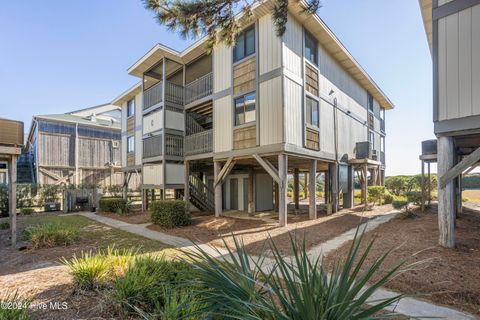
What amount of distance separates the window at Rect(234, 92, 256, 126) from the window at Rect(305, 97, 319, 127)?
2663mm

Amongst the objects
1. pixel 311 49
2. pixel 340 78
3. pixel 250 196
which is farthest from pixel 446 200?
pixel 340 78

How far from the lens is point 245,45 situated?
1123 cm

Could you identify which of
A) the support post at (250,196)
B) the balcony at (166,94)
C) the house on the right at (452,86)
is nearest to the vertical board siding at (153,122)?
the balcony at (166,94)

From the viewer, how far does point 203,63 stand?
14555 millimetres

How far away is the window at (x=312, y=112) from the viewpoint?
1149 cm

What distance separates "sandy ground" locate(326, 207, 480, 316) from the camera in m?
3.79

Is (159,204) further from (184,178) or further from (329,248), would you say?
(329,248)

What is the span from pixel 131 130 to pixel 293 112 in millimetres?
14191

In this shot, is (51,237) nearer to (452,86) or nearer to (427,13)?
(452,86)

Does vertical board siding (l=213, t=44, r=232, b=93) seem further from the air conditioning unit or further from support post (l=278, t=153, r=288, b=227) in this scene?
the air conditioning unit

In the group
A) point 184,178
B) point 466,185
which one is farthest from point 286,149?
point 466,185

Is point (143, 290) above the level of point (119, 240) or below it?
above

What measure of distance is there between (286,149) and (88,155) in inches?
898

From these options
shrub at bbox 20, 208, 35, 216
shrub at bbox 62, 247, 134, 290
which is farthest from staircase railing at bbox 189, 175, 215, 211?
shrub at bbox 20, 208, 35, 216
